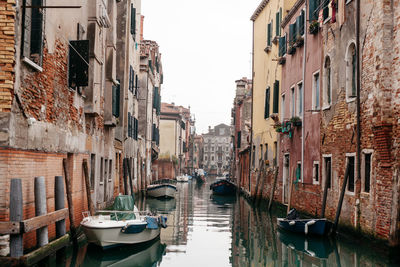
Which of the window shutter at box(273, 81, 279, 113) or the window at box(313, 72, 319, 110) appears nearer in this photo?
the window at box(313, 72, 319, 110)

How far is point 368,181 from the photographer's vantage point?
11.1m

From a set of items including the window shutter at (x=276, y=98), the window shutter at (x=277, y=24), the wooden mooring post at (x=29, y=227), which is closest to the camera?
the wooden mooring post at (x=29, y=227)

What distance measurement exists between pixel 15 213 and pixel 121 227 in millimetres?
3618

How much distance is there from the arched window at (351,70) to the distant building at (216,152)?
8922 cm

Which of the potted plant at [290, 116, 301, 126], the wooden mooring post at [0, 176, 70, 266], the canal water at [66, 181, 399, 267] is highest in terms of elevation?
the potted plant at [290, 116, 301, 126]

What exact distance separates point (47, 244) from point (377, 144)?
256 inches

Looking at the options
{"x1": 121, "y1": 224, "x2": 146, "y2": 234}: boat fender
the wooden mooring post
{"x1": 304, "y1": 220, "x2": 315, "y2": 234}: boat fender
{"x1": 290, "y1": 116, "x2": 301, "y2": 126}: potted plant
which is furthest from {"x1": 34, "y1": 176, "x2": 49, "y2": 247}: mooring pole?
{"x1": 290, "y1": 116, "x2": 301, "y2": 126}: potted plant

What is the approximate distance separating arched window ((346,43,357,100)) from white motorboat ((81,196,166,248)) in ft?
18.0

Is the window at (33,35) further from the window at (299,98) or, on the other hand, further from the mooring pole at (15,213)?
the window at (299,98)

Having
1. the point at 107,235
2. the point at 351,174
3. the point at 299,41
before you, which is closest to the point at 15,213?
the point at 107,235

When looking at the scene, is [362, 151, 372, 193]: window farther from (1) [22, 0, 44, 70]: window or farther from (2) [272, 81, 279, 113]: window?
(2) [272, 81, 279, 113]: window

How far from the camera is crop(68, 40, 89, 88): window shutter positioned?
10.6m

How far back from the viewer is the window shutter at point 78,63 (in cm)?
1055

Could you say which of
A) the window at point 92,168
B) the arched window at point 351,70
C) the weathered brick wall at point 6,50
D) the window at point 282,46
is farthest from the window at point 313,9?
the weathered brick wall at point 6,50
